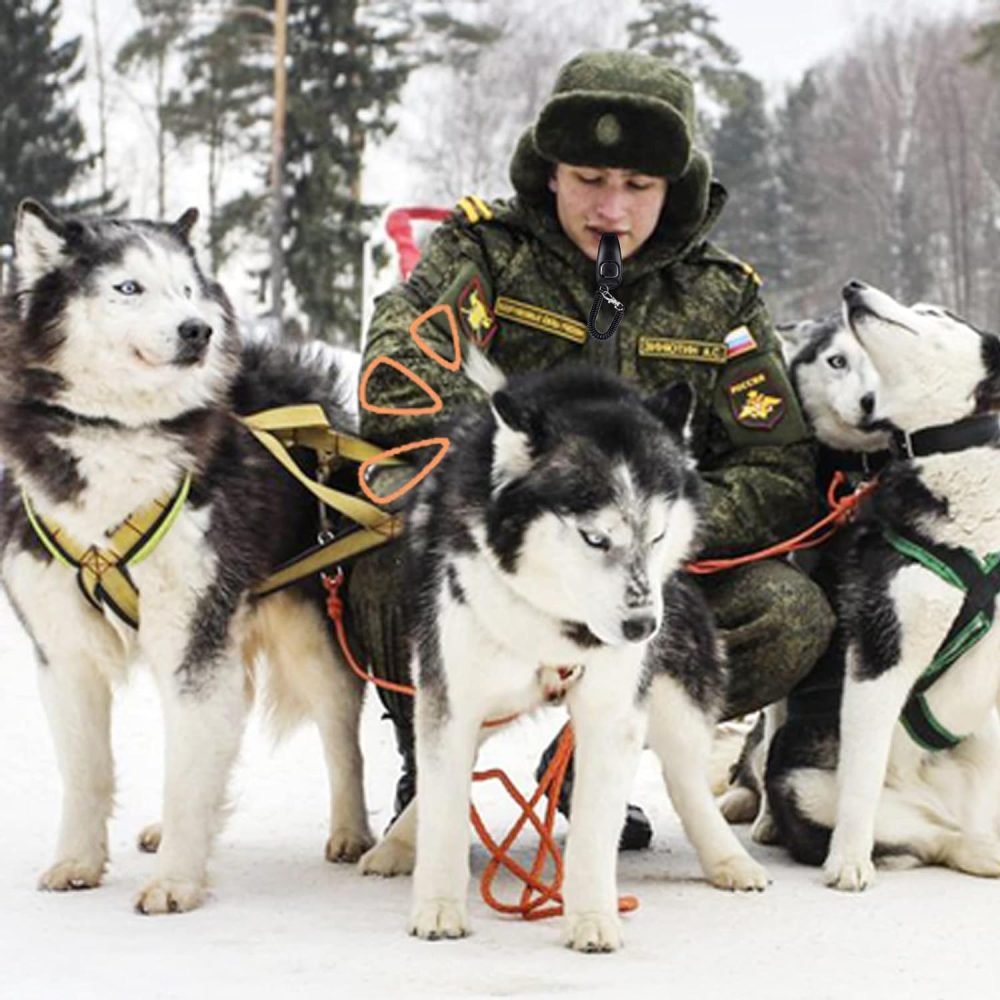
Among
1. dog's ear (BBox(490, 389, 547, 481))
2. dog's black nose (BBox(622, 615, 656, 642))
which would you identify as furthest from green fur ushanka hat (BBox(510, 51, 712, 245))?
dog's black nose (BBox(622, 615, 656, 642))

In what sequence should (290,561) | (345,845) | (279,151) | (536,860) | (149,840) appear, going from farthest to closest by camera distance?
(279,151) < (149,840) < (345,845) < (290,561) < (536,860)

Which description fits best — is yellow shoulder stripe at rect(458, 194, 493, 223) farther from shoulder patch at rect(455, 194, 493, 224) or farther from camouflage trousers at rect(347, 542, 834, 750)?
camouflage trousers at rect(347, 542, 834, 750)

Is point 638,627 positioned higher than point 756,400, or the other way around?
point 756,400

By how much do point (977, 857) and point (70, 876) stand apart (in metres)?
2.03

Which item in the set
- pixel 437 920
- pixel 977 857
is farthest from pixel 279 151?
pixel 437 920

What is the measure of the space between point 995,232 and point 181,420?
95.9 feet

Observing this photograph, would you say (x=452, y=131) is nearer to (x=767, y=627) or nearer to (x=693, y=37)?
(x=693, y=37)

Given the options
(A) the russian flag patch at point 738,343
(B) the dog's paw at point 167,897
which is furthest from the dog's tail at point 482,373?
(B) the dog's paw at point 167,897

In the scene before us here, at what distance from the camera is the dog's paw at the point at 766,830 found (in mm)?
3770

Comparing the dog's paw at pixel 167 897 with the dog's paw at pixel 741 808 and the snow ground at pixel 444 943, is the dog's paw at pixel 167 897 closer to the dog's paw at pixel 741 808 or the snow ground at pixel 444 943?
the snow ground at pixel 444 943

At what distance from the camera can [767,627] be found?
3588 millimetres

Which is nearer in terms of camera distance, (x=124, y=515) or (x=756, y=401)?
Answer: (x=124, y=515)

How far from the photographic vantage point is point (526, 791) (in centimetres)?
460

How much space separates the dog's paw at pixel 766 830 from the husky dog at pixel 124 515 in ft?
4.50
